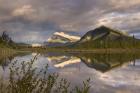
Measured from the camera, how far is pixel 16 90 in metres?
9.30

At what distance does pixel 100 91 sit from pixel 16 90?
10.5m

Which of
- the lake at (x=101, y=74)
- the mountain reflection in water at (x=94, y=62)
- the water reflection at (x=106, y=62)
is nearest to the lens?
the lake at (x=101, y=74)

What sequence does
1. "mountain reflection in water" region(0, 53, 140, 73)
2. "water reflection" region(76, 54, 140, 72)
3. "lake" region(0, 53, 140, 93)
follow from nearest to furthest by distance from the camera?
"lake" region(0, 53, 140, 93), "water reflection" region(76, 54, 140, 72), "mountain reflection in water" region(0, 53, 140, 73)

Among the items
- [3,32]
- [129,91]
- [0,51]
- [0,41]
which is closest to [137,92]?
[129,91]

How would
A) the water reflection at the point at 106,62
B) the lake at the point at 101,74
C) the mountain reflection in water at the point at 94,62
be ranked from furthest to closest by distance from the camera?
the mountain reflection in water at the point at 94,62 < the water reflection at the point at 106,62 < the lake at the point at 101,74

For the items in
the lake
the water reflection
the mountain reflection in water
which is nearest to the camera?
the lake

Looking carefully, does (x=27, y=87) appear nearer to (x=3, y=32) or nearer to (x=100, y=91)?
(x=100, y=91)

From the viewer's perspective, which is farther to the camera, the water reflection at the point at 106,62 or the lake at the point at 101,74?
the water reflection at the point at 106,62

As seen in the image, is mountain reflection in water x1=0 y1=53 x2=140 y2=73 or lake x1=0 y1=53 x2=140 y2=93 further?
mountain reflection in water x1=0 y1=53 x2=140 y2=73

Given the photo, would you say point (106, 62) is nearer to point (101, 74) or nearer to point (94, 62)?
point (94, 62)

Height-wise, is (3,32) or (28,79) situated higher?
(3,32)

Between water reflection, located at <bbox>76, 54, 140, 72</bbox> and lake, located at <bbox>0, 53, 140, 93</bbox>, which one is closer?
lake, located at <bbox>0, 53, 140, 93</bbox>

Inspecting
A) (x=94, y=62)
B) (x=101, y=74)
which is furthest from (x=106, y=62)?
(x=101, y=74)

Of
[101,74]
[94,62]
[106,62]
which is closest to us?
[101,74]
